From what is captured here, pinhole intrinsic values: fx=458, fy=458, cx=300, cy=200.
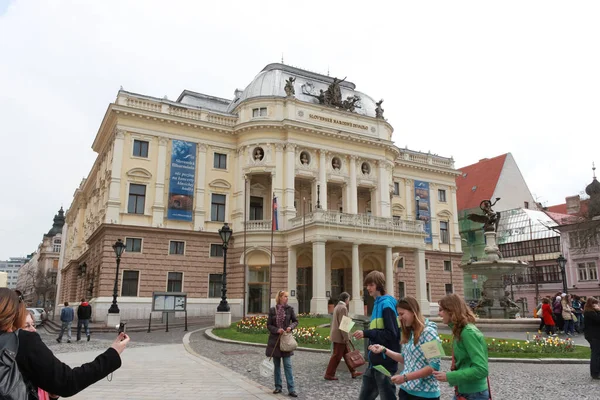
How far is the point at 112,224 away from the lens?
1313 inches

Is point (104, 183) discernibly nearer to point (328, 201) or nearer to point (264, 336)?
point (328, 201)

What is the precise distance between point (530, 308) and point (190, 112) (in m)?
47.2

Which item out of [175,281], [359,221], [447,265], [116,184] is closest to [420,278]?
[359,221]

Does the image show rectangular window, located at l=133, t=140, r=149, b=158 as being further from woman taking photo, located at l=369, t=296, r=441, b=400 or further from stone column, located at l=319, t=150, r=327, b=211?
woman taking photo, located at l=369, t=296, r=441, b=400

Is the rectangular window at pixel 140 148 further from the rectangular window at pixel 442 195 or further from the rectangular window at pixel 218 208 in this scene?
the rectangular window at pixel 442 195

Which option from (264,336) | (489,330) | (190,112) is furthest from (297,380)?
(190,112)

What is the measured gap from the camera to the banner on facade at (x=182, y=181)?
35500 mm

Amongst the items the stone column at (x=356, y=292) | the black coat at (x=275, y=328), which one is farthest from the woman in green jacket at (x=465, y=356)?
the stone column at (x=356, y=292)

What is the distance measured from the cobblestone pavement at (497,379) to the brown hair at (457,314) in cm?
457

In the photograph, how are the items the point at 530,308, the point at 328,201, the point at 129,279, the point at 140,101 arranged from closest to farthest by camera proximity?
the point at 129,279, the point at 140,101, the point at 328,201, the point at 530,308

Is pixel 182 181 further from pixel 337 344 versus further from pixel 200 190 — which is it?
pixel 337 344

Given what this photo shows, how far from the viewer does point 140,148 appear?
1399 inches

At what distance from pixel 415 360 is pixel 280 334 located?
446 centimetres

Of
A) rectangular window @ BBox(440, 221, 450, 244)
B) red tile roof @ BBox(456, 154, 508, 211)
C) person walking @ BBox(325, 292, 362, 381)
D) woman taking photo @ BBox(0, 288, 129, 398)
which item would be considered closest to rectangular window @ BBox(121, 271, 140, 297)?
person walking @ BBox(325, 292, 362, 381)
